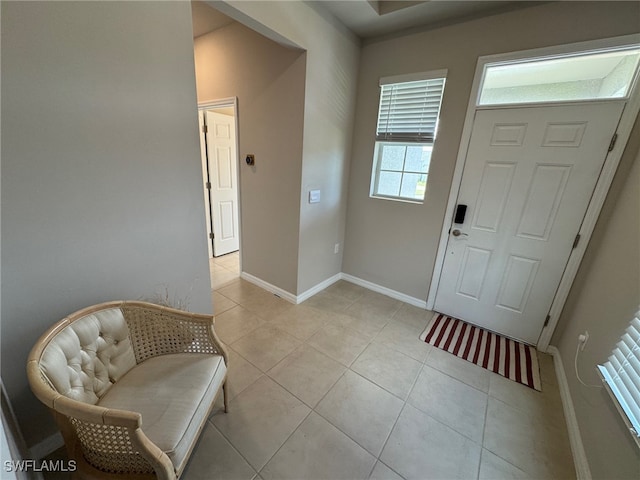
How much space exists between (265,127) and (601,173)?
271 centimetres

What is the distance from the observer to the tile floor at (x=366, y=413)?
1302mm

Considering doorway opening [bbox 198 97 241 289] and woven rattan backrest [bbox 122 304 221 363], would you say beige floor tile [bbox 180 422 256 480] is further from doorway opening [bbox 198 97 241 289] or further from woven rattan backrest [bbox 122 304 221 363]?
doorway opening [bbox 198 97 241 289]

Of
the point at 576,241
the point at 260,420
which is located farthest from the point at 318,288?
the point at 576,241

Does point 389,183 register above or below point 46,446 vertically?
above

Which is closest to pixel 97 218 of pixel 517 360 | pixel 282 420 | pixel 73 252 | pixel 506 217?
pixel 73 252

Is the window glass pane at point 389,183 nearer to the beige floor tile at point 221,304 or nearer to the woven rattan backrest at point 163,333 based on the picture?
the beige floor tile at point 221,304

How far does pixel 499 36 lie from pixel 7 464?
3550 millimetres

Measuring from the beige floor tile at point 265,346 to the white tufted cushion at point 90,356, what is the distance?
837 millimetres

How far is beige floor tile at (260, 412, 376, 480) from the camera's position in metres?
1.25

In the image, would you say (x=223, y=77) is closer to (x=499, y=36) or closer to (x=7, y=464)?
(x=499, y=36)

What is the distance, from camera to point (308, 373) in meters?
1.84

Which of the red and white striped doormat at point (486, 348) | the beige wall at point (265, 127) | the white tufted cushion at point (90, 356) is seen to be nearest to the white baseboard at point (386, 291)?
the red and white striped doormat at point (486, 348)

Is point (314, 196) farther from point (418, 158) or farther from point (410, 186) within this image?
point (418, 158)

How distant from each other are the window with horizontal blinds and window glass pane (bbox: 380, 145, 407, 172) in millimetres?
92
